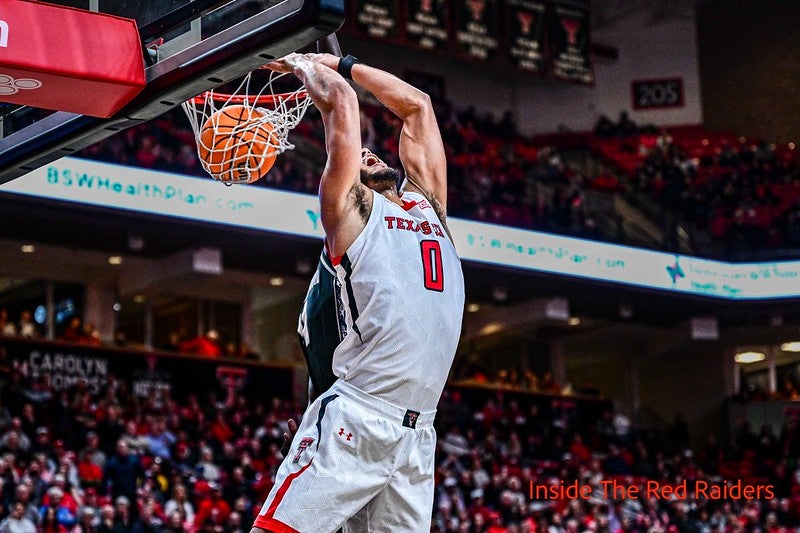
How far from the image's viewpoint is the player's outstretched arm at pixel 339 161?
412 cm

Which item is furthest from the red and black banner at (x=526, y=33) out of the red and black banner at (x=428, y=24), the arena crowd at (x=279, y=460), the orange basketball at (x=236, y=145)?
the orange basketball at (x=236, y=145)

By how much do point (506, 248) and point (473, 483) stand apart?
4786 millimetres

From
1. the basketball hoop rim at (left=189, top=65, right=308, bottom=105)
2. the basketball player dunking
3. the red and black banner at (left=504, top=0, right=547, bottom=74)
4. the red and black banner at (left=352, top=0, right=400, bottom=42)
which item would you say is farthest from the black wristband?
the red and black banner at (left=504, top=0, right=547, bottom=74)

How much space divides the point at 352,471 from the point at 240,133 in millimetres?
1529

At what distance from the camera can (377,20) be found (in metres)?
22.6

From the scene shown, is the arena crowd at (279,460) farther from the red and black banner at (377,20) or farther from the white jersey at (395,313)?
the white jersey at (395,313)

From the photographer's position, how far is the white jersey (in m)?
4.20

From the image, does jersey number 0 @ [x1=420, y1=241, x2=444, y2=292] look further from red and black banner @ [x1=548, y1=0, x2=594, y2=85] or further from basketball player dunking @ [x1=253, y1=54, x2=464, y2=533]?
red and black banner @ [x1=548, y1=0, x2=594, y2=85]

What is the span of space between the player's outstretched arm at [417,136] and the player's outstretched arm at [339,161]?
414 millimetres

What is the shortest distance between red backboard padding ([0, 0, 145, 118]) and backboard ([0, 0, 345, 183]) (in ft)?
0.24

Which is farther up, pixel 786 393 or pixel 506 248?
pixel 506 248

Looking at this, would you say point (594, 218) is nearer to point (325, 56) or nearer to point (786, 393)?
point (786, 393)

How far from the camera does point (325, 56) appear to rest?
4582 mm

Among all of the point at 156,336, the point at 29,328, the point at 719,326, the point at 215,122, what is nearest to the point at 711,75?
the point at 719,326
